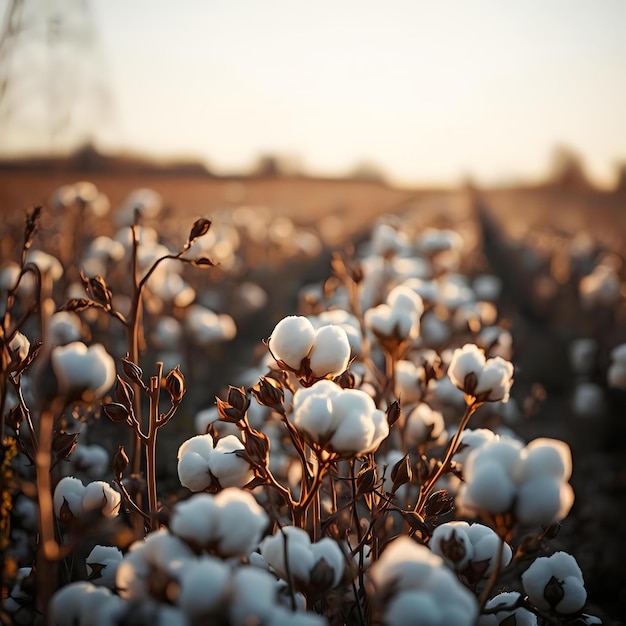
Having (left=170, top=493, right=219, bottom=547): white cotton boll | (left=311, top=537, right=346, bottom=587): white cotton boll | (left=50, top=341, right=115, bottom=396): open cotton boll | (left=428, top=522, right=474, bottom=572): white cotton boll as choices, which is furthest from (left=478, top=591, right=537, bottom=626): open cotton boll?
(left=50, top=341, right=115, bottom=396): open cotton boll

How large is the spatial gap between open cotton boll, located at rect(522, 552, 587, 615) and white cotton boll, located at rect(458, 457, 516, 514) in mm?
415

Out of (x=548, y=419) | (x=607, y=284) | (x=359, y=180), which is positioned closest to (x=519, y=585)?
(x=548, y=419)

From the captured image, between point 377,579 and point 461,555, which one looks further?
point 461,555

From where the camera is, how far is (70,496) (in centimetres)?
120

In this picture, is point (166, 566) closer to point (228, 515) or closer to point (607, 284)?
point (228, 515)

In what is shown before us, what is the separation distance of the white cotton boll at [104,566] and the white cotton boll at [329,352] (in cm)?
46

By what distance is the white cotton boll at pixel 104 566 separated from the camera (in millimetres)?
1104

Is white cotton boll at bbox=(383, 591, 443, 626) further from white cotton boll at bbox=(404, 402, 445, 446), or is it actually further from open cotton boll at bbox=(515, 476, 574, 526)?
white cotton boll at bbox=(404, 402, 445, 446)

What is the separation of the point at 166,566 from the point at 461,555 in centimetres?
46

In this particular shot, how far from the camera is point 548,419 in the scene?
4.09 m

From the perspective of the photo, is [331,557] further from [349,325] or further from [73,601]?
[349,325]

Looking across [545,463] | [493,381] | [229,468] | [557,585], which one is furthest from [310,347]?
[557,585]

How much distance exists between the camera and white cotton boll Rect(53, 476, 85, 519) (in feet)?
3.92

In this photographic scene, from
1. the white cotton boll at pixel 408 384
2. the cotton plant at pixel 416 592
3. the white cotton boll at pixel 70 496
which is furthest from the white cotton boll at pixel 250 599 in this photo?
the white cotton boll at pixel 408 384
